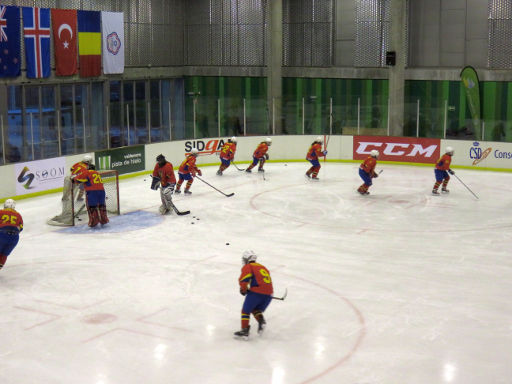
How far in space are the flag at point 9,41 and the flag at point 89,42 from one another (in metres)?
2.72

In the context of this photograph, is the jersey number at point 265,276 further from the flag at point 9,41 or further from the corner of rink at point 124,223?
the flag at point 9,41

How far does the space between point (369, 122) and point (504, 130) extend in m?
4.51

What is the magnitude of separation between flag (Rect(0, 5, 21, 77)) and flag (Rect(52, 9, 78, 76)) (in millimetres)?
1554

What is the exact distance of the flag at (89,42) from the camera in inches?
974

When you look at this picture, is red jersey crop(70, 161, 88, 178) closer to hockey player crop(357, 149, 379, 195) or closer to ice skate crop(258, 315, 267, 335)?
hockey player crop(357, 149, 379, 195)

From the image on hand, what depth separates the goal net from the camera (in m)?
15.8

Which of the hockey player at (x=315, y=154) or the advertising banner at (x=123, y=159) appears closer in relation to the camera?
the advertising banner at (x=123, y=159)

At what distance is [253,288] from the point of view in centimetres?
896

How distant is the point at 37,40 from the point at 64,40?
113 cm

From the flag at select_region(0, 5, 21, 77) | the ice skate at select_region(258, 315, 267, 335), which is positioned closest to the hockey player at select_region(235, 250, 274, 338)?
the ice skate at select_region(258, 315, 267, 335)

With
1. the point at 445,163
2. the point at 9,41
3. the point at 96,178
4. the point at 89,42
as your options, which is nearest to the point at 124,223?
the point at 96,178

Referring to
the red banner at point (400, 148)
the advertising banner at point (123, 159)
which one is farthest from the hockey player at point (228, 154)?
the red banner at point (400, 148)

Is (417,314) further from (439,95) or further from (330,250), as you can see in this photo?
(439,95)

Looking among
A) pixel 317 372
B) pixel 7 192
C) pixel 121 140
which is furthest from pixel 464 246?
pixel 121 140
